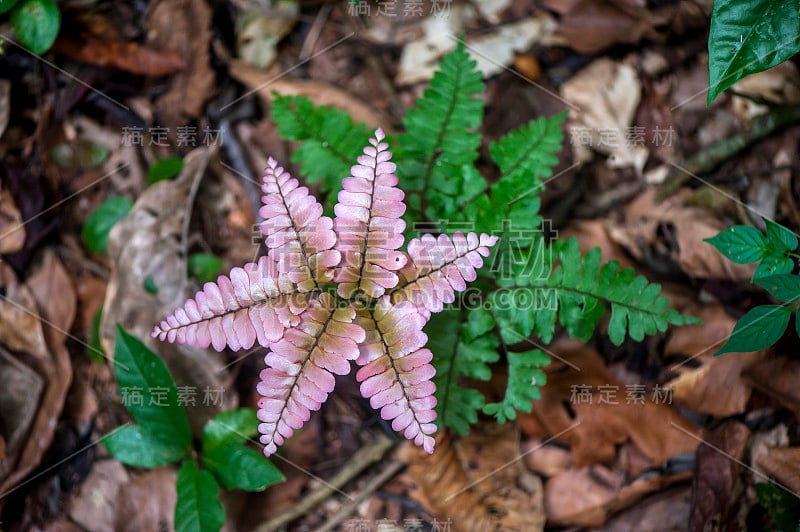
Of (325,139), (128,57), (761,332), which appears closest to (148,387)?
(325,139)

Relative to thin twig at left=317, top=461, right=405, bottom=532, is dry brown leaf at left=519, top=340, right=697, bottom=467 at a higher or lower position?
higher

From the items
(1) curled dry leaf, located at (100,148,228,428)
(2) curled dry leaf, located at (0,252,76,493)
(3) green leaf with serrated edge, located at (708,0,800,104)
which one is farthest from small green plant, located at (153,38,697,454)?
(2) curled dry leaf, located at (0,252,76,493)

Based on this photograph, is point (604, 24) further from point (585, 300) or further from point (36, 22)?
point (36, 22)

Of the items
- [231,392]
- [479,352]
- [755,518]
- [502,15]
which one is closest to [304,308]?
[479,352]

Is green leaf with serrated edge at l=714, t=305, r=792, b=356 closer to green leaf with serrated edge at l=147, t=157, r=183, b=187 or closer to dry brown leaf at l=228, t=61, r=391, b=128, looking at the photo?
dry brown leaf at l=228, t=61, r=391, b=128

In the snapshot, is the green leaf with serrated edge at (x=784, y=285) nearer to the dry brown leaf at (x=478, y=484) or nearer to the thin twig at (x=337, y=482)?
the dry brown leaf at (x=478, y=484)

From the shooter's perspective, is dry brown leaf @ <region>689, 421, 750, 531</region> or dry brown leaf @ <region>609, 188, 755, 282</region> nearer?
dry brown leaf @ <region>689, 421, 750, 531</region>

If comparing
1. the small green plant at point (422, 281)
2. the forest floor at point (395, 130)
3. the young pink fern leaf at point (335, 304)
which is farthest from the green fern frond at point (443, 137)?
the forest floor at point (395, 130)
